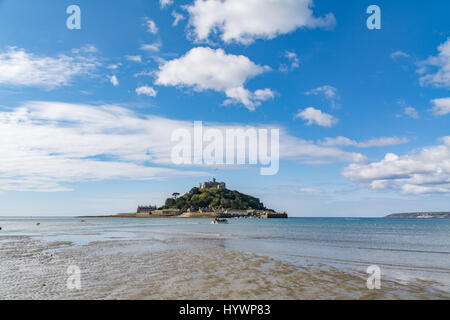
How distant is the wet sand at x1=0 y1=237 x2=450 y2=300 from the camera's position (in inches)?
524

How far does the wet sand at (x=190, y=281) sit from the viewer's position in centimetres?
1331

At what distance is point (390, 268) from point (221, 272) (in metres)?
12.7

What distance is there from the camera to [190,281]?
51.9 ft

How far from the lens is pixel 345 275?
1827 centimetres

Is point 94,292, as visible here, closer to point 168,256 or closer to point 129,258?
point 129,258
